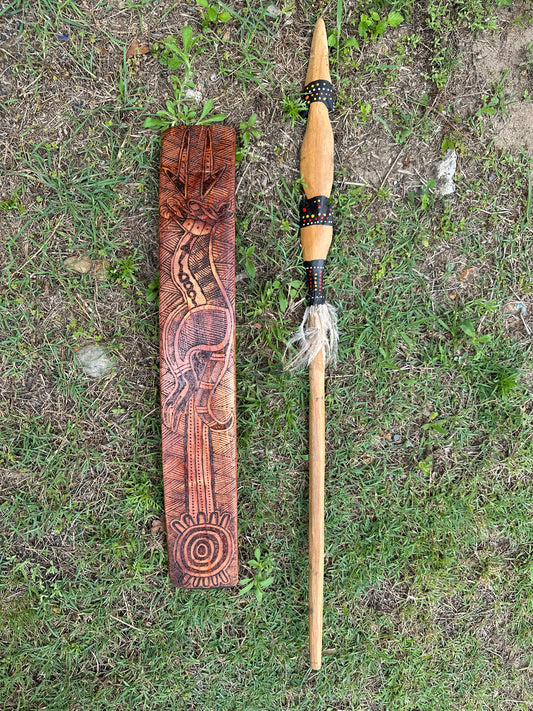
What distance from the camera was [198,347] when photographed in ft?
6.82

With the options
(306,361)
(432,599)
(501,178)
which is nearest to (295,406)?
(306,361)

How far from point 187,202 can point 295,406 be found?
43.5 inches

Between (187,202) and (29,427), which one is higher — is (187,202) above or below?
above

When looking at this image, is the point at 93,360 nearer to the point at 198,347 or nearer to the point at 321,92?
the point at 198,347

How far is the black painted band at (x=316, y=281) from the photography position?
2.21 m

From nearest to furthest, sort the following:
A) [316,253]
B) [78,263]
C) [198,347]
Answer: [198,347]
[316,253]
[78,263]

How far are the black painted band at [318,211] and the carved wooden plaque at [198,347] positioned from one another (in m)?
0.36

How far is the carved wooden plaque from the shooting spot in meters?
2.07

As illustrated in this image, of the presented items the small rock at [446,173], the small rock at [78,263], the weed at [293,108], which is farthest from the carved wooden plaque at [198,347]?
the small rock at [446,173]

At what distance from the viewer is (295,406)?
7.70 feet

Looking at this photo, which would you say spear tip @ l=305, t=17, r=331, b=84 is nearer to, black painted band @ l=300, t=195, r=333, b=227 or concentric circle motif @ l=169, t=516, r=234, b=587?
black painted band @ l=300, t=195, r=333, b=227

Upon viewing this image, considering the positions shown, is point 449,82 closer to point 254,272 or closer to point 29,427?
point 254,272

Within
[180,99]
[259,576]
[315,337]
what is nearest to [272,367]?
[315,337]

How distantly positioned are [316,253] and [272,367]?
598 millimetres
